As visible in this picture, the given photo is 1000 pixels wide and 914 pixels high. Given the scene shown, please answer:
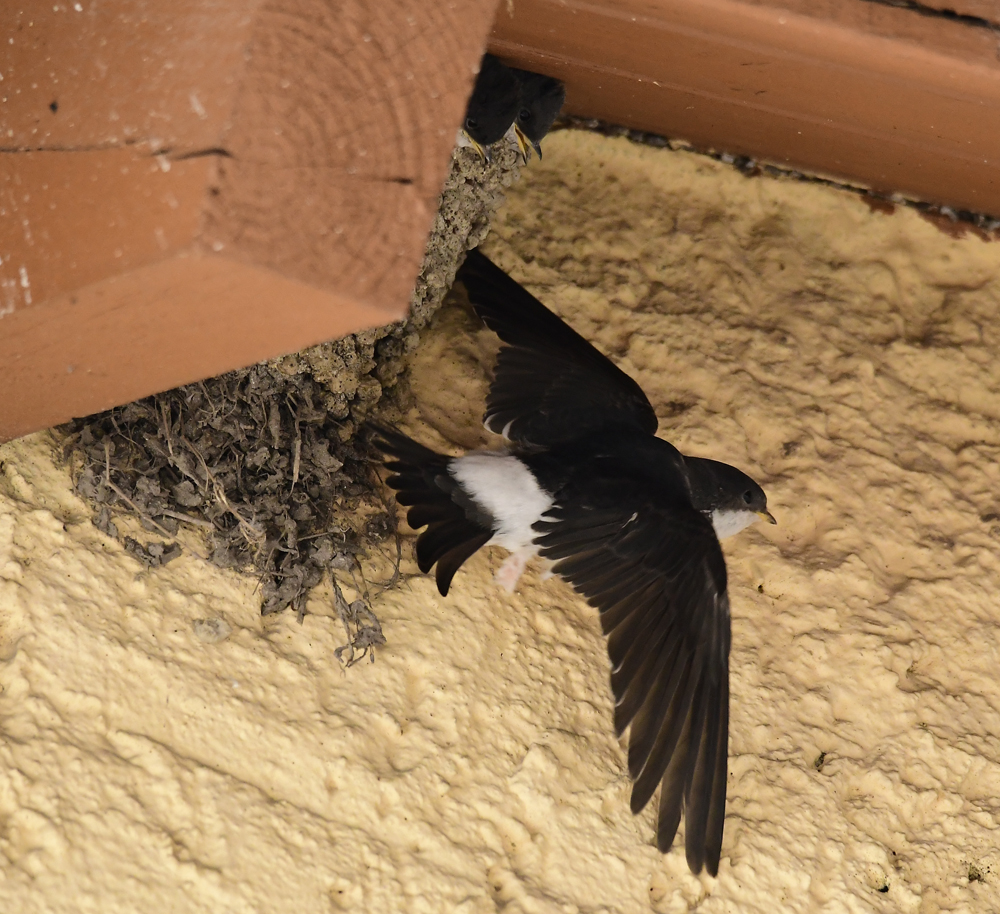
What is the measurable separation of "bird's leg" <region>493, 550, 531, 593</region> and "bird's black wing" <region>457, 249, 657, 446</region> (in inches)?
9.6

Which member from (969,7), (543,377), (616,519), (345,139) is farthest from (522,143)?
(345,139)

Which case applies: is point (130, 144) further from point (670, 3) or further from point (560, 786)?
point (560, 786)

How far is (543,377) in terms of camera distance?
2.04m

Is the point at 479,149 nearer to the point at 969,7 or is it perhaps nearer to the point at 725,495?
the point at 725,495

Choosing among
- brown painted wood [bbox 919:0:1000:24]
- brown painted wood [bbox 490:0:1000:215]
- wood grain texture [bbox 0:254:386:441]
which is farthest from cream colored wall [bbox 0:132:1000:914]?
brown painted wood [bbox 919:0:1000:24]

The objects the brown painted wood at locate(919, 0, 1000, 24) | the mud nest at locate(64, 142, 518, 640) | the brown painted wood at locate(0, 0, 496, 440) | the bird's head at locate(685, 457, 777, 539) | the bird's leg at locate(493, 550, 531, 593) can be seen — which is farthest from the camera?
the bird's head at locate(685, 457, 777, 539)

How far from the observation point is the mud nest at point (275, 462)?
155 centimetres

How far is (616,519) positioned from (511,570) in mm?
182

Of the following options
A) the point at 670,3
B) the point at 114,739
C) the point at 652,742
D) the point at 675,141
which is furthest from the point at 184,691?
the point at 675,141

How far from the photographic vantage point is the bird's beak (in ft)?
6.38

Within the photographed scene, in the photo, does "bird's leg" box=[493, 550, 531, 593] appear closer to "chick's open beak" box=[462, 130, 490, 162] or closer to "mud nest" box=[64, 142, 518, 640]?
"mud nest" box=[64, 142, 518, 640]

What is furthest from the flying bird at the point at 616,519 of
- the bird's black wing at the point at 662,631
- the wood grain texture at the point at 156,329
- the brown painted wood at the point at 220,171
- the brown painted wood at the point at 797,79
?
the brown painted wood at the point at 220,171

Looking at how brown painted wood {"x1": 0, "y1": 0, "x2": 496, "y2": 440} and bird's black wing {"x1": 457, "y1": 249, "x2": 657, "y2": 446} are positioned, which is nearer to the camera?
brown painted wood {"x1": 0, "y1": 0, "x2": 496, "y2": 440}

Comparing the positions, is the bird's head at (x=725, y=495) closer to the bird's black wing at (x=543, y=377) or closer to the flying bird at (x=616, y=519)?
the flying bird at (x=616, y=519)
